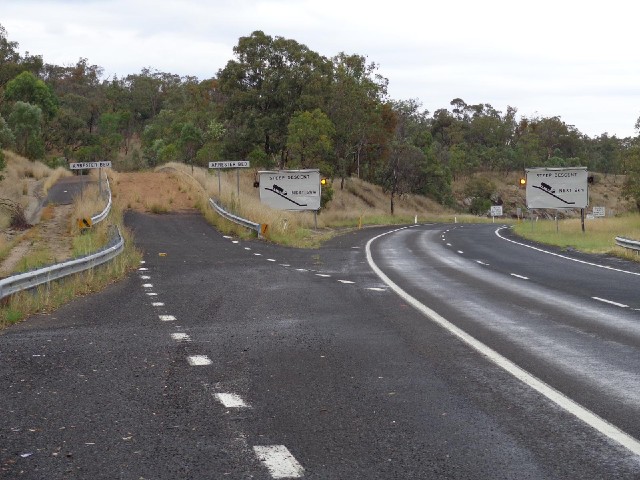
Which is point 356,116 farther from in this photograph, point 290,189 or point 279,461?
point 279,461

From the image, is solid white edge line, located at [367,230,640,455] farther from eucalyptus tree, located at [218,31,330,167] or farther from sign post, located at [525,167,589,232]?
eucalyptus tree, located at [218,31,330,167]

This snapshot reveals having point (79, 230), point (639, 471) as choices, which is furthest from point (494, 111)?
point (639, 471)

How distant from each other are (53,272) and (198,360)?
7013 millimetres

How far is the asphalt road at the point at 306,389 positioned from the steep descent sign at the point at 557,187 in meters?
35.7

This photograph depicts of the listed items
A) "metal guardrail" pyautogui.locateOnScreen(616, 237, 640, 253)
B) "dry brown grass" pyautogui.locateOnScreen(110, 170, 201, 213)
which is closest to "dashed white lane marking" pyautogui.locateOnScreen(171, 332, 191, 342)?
"metal guardrail" pyautogui.locateOnScreen(616, 237, 640, 253)

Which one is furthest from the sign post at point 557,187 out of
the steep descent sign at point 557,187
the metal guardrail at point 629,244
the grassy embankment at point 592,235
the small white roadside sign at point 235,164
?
the small white roadside sign at point 235,164

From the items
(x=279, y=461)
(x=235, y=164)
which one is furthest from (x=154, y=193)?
(x=279, y=461)

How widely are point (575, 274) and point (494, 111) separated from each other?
148253 millimetres

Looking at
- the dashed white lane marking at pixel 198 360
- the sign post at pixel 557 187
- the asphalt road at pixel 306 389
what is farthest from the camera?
the sign post at pixel 557 187

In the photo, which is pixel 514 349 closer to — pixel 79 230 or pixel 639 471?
pixel 639 471

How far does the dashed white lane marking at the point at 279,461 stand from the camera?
16.8 feet

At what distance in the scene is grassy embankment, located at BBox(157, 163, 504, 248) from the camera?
37.3 m

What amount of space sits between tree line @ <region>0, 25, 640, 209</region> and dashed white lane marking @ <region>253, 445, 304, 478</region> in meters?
57.1

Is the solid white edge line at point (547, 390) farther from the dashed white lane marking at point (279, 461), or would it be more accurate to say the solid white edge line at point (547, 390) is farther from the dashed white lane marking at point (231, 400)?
the dashed white lane marking at point (231, 400)
